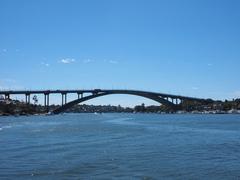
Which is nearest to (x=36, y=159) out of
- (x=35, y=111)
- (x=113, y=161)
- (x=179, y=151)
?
(x=113, y=161)

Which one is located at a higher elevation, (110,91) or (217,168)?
(110,91)

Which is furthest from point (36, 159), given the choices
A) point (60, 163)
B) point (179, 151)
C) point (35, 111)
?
point (35, 111)

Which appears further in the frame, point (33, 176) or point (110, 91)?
point (110, 91)

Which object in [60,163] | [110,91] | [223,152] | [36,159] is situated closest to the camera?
[60,163]

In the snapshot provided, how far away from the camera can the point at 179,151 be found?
3070 centimetres

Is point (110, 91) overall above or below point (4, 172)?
above

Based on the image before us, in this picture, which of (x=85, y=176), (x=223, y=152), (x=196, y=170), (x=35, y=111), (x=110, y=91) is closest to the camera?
(x=85, y=176)

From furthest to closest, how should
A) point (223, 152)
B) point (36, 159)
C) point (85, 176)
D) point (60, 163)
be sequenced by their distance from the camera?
point (223, 152) → point (36, 159) → point (60, 163) → point (85, 176)

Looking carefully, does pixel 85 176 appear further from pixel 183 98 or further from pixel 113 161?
pixel 183 98

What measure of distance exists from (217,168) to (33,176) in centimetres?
847

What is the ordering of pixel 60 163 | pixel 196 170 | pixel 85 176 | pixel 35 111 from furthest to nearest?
pixel 35 111, pixel 60 163, pixel 196 170, pixel 85 176

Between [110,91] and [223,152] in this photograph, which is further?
[110,91]

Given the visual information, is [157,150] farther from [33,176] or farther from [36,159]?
[33,176]

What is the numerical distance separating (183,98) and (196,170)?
176520 millimetres
